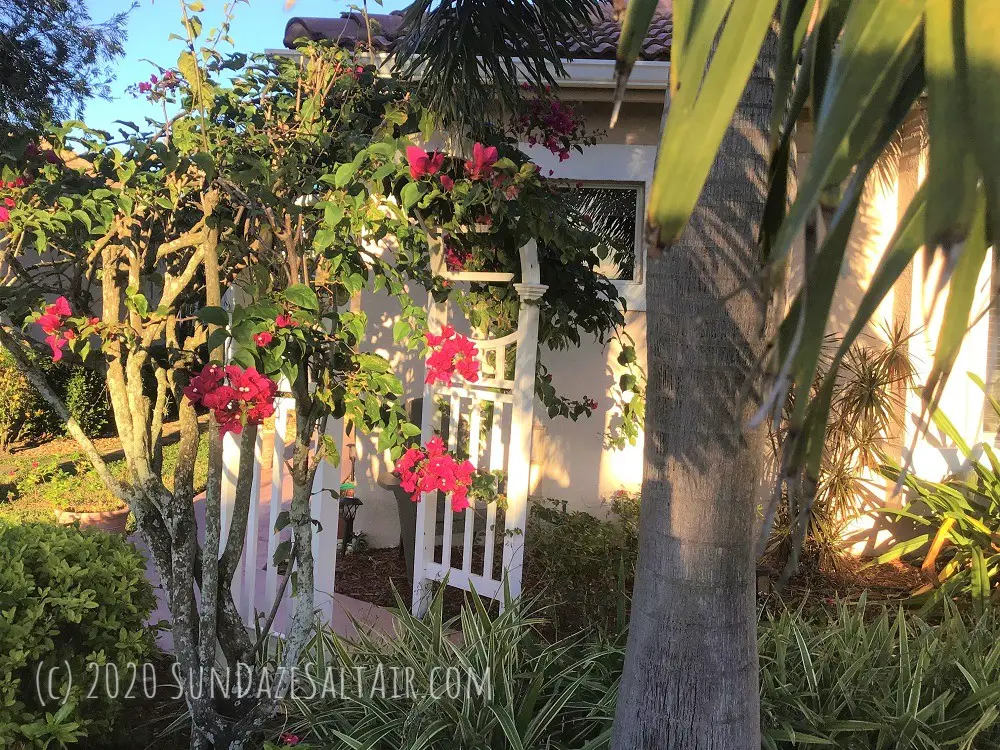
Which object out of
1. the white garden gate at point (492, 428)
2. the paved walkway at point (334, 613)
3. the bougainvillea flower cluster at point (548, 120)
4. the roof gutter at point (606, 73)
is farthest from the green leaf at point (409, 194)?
the roof gutter at point (606, 73)

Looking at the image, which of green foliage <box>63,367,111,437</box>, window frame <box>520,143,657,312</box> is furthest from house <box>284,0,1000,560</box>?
green foliage <box>63,367,111,437</box>

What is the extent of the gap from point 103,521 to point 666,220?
658cm

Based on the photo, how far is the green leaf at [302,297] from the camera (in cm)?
218

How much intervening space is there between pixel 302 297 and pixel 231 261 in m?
0.75

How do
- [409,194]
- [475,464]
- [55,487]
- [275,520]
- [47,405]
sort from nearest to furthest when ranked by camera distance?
[409,194], [275,520], [475,464], [55,487], [47,405]

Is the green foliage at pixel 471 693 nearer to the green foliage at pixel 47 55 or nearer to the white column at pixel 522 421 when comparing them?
the white column at pixel 522 421

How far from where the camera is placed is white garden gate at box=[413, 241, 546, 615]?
3396mm

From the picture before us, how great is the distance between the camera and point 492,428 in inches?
146

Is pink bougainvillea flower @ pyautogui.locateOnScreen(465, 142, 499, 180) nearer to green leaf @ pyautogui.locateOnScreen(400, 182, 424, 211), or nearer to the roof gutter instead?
green leaf @ pyautogui.locateOnScreen(400, 182, 424, 211)

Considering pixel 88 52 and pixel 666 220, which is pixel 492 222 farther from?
pixel 88 52

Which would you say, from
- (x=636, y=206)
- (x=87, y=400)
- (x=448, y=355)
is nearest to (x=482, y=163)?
(x=448, y=355)

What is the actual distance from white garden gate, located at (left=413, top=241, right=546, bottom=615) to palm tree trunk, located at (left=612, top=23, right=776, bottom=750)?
1.26m

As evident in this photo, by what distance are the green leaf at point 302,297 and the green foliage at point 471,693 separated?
4.53 ft

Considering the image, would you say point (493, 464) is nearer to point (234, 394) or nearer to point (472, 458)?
point (472, 458)
